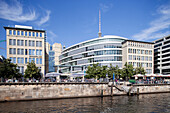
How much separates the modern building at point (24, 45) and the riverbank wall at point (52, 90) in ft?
72.9

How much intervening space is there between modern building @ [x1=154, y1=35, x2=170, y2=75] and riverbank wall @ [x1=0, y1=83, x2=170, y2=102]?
54020mm

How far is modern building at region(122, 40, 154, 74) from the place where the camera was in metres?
80.2

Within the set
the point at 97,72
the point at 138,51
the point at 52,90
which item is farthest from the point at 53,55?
the point at 52,90

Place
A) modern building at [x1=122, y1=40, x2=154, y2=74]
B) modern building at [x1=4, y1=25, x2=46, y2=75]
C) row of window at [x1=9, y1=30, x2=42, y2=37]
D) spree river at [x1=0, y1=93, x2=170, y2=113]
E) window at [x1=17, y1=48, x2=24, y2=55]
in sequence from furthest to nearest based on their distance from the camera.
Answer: modern building at [x1=122, y1=40, x2=154, y2=74], window at [x1=17, y1=48, x2=24, y2=55], row of window at [x1=9, y1=30, x2=42, y2=37], modern building at [x1=4, y1=25, x2=46, y2=75], spree river at [x1=0, y1=93, x2=170, y2=113]

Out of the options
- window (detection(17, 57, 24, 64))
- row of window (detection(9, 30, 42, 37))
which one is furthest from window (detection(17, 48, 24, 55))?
row of window (detection(9, 30, 42, 37))

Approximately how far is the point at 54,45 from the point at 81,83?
114 metres

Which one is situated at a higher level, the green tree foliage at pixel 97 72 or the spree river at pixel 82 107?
the green tree foliage at pixel 97 72

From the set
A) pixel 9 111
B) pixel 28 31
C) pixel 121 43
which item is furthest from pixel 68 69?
pixel 9 111

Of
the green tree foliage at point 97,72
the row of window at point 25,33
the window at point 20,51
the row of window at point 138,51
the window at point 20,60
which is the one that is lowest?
the green tree foliage at point 97,72

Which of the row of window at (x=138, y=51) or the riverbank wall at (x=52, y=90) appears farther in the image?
the row of window at (x=138, y=51)

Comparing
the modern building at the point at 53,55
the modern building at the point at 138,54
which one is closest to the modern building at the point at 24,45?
the modern building at the point at 138,54

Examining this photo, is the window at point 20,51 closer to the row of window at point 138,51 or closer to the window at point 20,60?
the window at point 20,60

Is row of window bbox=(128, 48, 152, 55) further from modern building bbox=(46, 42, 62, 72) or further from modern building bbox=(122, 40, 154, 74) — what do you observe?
modern building bbox=(46, 42, 62, 72)

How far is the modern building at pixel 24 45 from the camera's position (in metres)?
56.9
